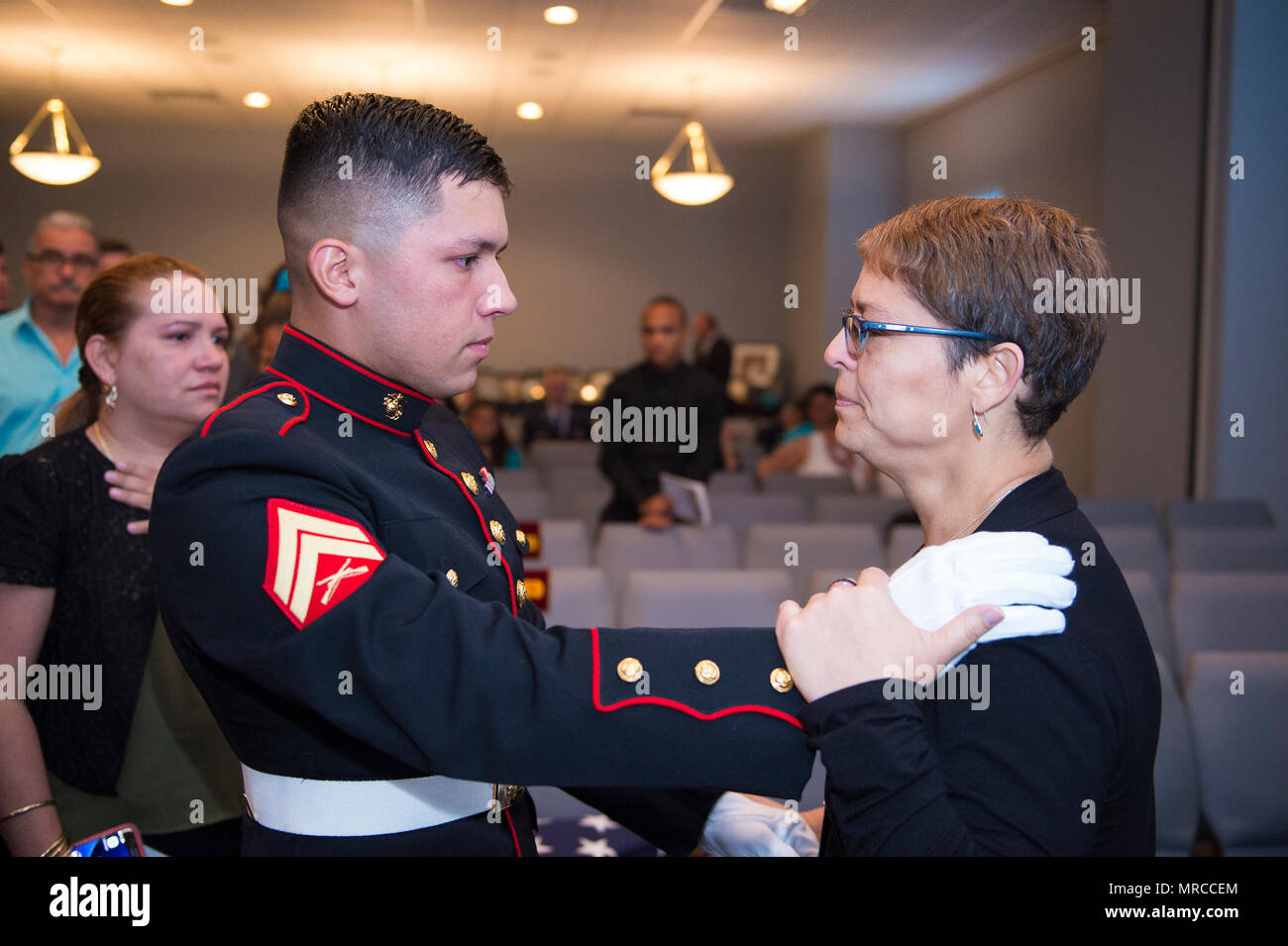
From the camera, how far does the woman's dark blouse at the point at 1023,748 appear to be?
88cm

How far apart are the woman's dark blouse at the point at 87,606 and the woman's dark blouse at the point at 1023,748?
4.04 ft

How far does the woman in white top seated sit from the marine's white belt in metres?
5.88

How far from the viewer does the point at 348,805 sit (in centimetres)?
107

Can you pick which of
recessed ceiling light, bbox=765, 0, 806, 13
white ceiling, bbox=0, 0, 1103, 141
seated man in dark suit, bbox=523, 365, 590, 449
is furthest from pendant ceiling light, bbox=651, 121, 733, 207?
seated man in dark suit, bbox=523, 365, 590, 449

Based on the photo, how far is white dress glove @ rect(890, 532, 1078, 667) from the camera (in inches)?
35.2

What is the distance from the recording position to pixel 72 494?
1.71 metres

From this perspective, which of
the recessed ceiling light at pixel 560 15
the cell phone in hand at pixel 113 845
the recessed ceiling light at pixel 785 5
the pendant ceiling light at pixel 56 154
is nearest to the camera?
the cell phone in hand at pixel 113 845

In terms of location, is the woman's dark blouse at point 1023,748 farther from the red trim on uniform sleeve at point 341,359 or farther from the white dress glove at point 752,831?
the red trim on uniform sleeve at point 341,359

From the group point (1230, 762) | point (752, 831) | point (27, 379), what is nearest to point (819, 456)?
point (1230, 762)

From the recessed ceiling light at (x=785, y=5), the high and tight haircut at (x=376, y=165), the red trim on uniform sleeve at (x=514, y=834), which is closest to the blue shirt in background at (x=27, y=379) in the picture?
the high and tight haircut at (x=376, y=165)

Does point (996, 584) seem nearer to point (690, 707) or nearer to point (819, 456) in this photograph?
point (690, 707)

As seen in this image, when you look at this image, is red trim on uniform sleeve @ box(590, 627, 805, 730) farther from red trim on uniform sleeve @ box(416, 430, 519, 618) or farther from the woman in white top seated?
the woman in white top seated

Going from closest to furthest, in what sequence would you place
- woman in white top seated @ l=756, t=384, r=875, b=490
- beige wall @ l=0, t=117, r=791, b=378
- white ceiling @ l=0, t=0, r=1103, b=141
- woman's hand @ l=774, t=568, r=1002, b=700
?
woman's hand @ l=774, t=568, r=1002, b=700
white ceiling @ l=0, t=0, r=1103, b=141
woman in white top seated @ l=756, t=384, r=875, b=490
beige wall @ l=0, t=117, r=791, b=378

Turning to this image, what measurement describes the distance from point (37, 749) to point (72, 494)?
0.40 meters
